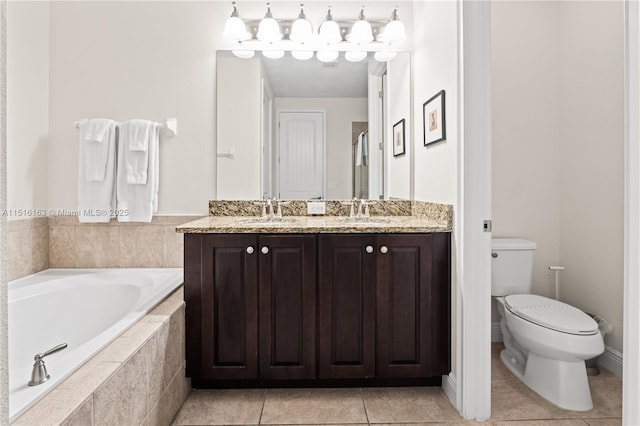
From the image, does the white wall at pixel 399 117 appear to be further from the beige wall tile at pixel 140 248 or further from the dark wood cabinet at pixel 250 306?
the beige wall tile at pixel 140 248

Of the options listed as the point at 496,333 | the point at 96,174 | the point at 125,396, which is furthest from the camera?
the point at 496,333

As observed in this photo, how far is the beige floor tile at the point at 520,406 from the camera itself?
5.88 feet

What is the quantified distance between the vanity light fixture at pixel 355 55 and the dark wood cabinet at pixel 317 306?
126 cm

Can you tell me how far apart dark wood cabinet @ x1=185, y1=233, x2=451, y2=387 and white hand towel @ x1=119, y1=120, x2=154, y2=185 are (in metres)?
0.71

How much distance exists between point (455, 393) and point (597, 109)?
183 centimetres

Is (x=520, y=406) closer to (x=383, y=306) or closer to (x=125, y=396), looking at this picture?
(x=383, y=306)

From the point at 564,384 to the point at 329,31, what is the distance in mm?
2318

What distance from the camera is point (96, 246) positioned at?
2.46 meters

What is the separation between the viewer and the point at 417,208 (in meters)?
2.43

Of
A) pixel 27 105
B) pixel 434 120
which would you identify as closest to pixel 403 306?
pixel 434 120

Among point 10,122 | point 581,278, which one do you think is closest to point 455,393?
point 581,278

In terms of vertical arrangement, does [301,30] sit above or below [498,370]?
above

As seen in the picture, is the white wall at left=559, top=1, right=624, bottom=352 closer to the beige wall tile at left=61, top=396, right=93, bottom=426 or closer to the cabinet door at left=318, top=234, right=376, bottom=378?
the cabinet door at left=318, top=234, right=376, bottom=378

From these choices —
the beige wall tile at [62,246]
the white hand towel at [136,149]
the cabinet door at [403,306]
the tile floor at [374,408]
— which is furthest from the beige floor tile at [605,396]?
the beige wall tile at [62,246]
